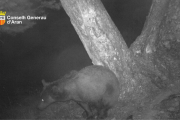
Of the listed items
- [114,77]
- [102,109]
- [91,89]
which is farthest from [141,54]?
[102,109]

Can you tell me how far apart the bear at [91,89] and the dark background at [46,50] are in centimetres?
264

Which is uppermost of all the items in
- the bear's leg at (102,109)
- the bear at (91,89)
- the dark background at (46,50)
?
the dark background at (46,50)

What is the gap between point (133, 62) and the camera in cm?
496

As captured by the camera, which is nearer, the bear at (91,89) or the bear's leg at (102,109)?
the bear at (91,89)

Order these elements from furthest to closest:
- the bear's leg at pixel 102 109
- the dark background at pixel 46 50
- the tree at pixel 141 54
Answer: the dark background at pixel 46 50 < the bear's leg at pixel 102 109 < the tree at pixel 141 54

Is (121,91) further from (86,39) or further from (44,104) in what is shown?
(44,104)

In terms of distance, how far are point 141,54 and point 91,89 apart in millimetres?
2086

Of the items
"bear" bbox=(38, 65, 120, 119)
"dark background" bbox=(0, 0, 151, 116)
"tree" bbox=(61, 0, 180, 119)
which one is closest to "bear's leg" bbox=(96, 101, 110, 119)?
"bear" bbox=(38, 65, 120, 119)

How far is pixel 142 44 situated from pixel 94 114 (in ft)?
9.21

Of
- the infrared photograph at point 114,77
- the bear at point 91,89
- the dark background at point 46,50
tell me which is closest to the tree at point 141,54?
the infrared photograph at point 114,77

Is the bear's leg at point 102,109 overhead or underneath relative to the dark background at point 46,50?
underneath

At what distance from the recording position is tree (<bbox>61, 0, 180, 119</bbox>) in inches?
173

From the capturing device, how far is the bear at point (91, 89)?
446 centimetres

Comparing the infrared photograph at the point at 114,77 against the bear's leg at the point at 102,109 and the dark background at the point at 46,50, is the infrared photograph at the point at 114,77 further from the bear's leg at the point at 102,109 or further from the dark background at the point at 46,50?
the dark background at the point at 46,50
